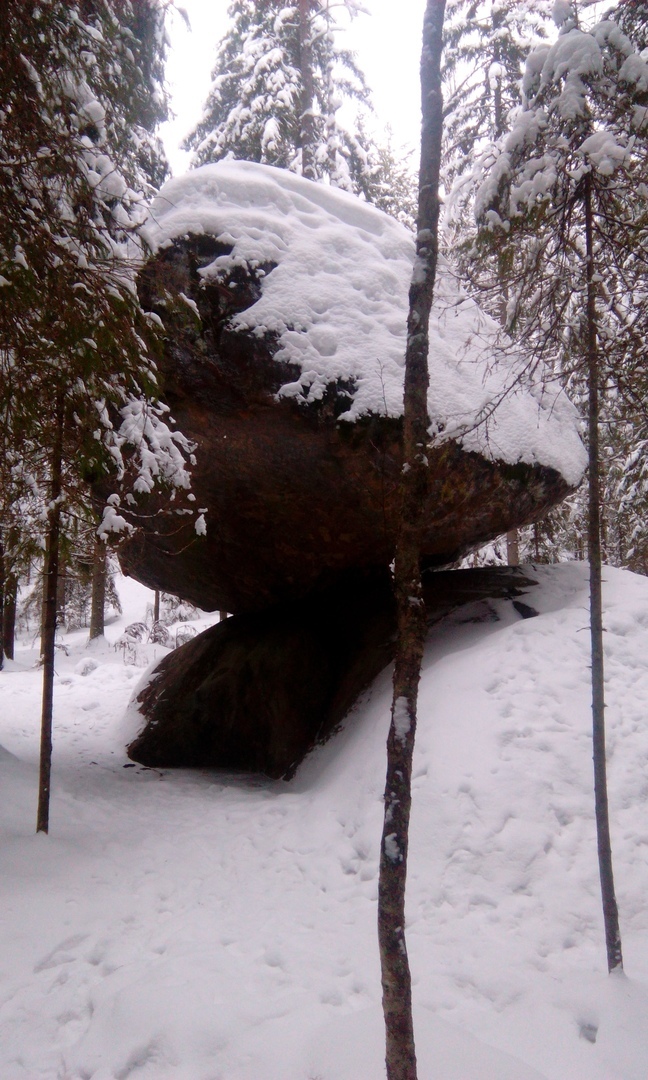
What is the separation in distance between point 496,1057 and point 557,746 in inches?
96.0

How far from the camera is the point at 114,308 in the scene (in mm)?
4070

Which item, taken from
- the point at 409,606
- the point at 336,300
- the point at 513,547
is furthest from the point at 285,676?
the point at 513,547

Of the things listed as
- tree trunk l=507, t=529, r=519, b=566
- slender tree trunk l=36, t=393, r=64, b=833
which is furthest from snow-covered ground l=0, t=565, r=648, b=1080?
tree trunk l=507, t=529, r=519, b=566

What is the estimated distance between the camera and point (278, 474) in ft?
22.6

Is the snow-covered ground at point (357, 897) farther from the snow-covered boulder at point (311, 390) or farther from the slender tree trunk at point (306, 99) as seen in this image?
the slender tree trunk at point (306, 99)

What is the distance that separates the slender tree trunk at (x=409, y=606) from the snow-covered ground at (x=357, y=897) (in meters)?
0.74

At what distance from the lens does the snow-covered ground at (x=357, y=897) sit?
10.5ft

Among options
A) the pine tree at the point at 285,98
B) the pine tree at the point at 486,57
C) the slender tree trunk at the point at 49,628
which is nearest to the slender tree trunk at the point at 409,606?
the pine tree at the point at 486,57

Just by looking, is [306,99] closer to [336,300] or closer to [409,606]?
[336,300]

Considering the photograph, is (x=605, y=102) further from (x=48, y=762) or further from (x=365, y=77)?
(x=365, y=77)

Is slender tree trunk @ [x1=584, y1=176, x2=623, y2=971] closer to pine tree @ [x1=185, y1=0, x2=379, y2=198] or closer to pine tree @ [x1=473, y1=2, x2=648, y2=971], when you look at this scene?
pine tree @ [x1=473, y1=2, x2=648, y2=971]

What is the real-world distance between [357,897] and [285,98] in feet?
45.6

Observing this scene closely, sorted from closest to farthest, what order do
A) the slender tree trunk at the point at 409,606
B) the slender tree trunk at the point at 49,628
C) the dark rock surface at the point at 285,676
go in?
the slender tree trunk at the point at 409,606 → the slender tree trunk at the point at 49,628 → the dark rock surface at the point at 285,676

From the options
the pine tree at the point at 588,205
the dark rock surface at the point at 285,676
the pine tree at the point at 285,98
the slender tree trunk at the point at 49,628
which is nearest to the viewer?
the pine tree at the point at 588,205
